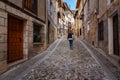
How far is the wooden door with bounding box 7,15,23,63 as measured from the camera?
7.00 m

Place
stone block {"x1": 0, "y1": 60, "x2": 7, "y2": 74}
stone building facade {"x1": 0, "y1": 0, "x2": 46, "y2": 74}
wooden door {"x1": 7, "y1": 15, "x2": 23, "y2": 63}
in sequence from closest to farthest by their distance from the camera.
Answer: stone block {"x1": 0, "y1": 60, "x2": 7, "y2": 74}
stone building facade {"x1": 0, "y1": 0, "x2": 46, "y2": 74}
wooden door {"x1": 7, "y1": 15, "x2": 23, "y2": 63}

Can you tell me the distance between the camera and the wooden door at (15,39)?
276 inches

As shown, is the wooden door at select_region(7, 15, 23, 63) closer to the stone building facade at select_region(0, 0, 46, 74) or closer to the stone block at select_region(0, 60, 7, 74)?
the stone building facade at select_region(0, 0, 46, 74)

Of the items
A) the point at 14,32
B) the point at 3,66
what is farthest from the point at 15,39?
the point at 3,66

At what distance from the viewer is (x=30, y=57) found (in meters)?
9.02

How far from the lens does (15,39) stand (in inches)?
296

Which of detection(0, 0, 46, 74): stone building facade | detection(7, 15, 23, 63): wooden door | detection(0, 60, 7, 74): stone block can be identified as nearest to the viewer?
detection(0, 60, 7, 74): stone block

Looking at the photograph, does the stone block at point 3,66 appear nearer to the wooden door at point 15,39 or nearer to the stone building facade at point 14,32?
the stone building facade at point 14,32

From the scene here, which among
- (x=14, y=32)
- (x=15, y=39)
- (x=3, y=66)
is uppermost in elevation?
(x=14, y=32)

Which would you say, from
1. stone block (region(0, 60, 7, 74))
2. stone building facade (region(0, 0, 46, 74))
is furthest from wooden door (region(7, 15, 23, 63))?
stone block (region(0, 60, 7, 74))

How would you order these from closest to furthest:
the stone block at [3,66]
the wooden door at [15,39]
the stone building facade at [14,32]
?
1. the stone block at [3,66]
2. the stone building facade at [14,32]
3. the wooden door at [15,39]

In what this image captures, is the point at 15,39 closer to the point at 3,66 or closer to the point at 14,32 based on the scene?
the point at 14,32

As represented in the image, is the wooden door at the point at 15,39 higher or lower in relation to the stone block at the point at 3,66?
higher

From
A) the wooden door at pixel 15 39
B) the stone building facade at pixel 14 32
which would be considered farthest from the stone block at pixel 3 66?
the wooden door at pixel 15 39
